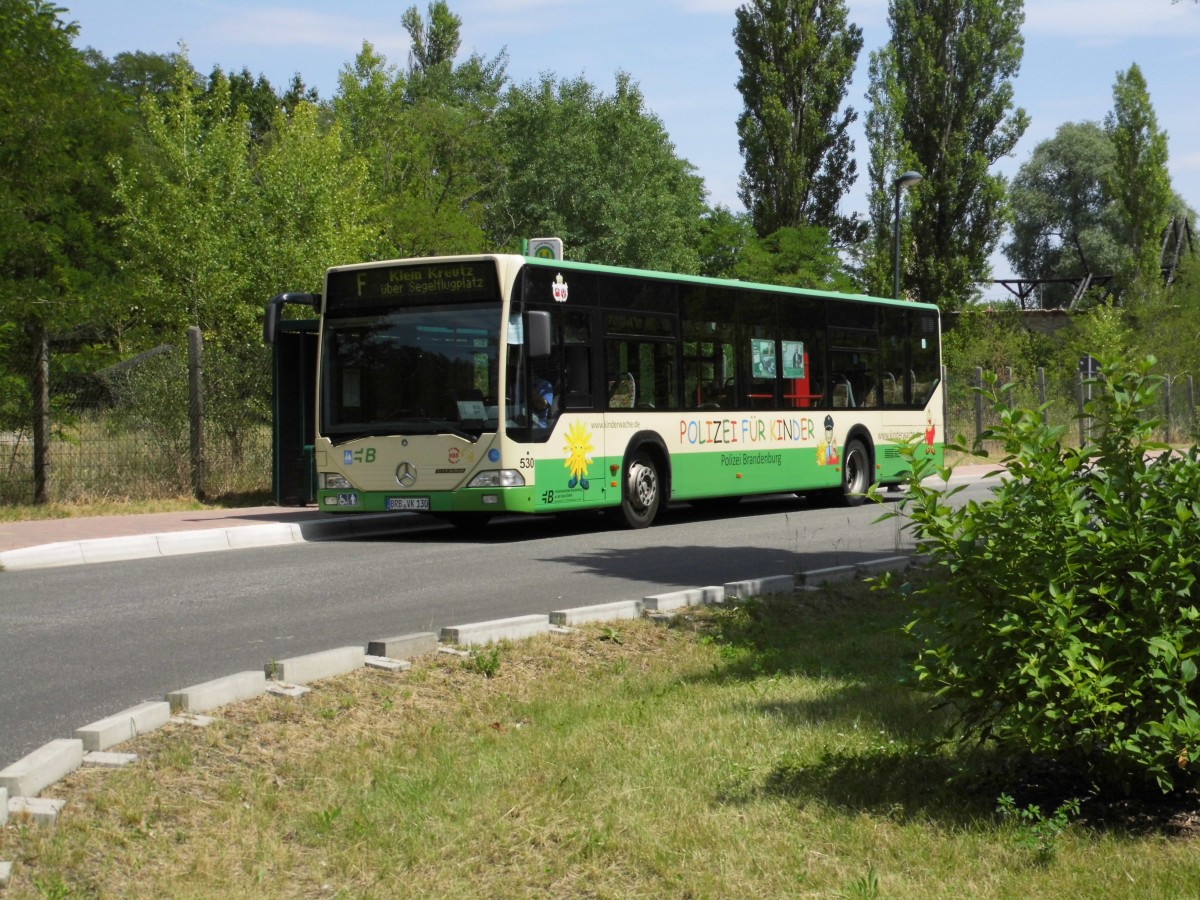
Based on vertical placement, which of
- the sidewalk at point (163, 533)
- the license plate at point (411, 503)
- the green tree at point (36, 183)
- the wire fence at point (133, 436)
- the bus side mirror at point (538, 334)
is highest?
the green tree at point (36, 183)

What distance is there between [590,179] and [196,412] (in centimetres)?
3545

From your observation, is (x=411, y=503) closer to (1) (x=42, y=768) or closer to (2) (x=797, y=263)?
(1) (x=42, y=768)

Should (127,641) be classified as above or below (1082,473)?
below

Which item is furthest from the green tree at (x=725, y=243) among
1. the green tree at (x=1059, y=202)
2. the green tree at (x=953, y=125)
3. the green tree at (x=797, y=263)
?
the green tree at (x=1059, y=202)

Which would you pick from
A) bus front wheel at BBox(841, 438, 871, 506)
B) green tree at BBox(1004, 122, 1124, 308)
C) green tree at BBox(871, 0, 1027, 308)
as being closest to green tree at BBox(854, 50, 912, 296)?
green tree at BBox(871, 0, 1027, 308)

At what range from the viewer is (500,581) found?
1216 centimetres

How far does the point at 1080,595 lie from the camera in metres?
4.79

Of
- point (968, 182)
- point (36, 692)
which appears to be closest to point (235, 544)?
point (36, 692)

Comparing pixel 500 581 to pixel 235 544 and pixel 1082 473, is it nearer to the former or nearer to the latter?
pixel 235 544

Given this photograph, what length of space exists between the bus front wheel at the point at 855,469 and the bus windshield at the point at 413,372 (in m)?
7.68

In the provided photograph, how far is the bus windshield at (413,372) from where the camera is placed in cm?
1573

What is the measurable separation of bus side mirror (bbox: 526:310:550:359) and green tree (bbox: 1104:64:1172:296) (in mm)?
40908

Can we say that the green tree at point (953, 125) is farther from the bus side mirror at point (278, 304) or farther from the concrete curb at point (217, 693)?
the concrete curb at point (217, 693)

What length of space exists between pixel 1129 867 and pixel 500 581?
8057 mm
